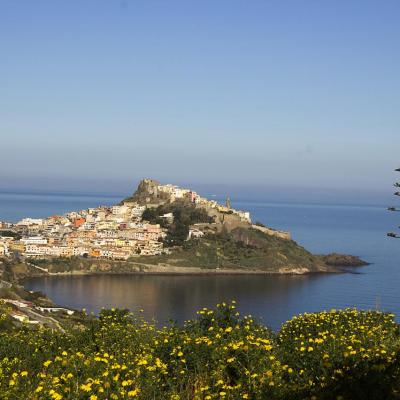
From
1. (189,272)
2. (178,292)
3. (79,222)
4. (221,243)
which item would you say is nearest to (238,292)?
(178,292)

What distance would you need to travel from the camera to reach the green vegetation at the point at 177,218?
313ft

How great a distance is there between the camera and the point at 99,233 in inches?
3762

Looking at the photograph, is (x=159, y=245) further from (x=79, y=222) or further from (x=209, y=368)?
(x=209, y=368)

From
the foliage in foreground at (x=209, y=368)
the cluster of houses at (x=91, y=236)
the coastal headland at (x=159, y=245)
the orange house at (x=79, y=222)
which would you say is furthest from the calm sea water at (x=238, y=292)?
the foliage in foreground at (x=209, y=368)

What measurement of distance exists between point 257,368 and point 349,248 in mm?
105766

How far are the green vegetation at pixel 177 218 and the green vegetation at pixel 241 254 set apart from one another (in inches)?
129

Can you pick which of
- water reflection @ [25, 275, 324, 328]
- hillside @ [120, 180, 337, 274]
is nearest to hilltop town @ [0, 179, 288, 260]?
hillside @ [120, 180, 337, 274]

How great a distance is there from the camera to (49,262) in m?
80.2

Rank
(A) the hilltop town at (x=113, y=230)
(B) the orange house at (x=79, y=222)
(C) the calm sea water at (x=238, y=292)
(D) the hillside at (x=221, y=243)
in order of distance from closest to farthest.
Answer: (C) the calm sea water at (x=238, y=292), (A) the hilltop town at (x=113, y=230), (D) the hillside at (x=221, y=243), (B) the orange house at (x=79, y=222)

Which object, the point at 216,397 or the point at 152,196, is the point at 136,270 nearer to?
the point at 152,196

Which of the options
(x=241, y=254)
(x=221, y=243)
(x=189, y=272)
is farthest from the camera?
(x=221, y=243)

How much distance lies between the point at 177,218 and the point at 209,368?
314 feet

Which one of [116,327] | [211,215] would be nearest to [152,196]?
[211,215]

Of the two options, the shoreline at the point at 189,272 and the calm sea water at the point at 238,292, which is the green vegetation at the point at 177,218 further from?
the calm sea water at the point at 238,292
